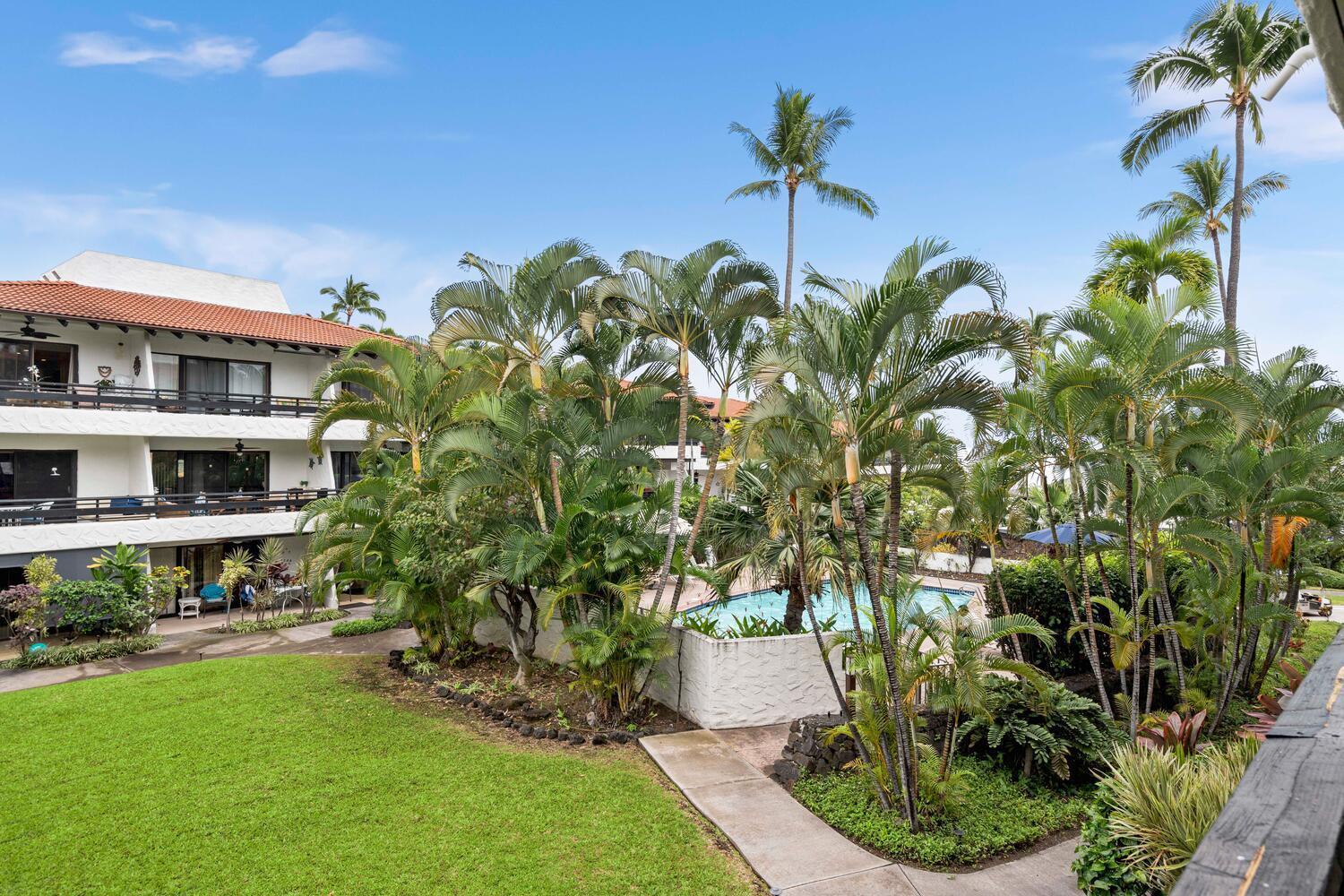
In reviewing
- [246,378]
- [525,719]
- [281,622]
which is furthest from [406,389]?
[246,378]

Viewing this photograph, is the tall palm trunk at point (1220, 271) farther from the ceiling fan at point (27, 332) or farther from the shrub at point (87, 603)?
the ceiling fan at point (27, 332)

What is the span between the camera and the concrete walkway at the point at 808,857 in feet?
22.0

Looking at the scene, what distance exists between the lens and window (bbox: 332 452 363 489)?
25.7 metres

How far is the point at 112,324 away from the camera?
19453 millimetres

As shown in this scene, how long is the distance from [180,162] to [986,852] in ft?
88.6

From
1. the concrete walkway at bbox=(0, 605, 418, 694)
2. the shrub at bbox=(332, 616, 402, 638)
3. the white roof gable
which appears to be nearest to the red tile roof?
the white roof gable

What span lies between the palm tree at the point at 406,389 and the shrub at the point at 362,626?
5558 mm

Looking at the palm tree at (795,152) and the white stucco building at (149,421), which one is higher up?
the palm tree at (795,152)

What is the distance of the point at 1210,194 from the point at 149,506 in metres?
30.9

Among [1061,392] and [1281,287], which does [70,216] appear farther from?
[1281,287]

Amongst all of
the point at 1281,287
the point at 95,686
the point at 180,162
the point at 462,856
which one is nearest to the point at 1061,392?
the point at 462,856

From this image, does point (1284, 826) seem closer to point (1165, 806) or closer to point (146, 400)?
point (1165, 806)

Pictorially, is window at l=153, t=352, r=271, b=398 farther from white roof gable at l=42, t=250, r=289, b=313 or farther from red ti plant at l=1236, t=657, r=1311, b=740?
red ti plant at l=1236, t=657, r=1311, b=740

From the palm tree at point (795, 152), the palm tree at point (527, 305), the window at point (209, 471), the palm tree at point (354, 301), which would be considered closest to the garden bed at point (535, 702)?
the palm tree at point (527, 305)
